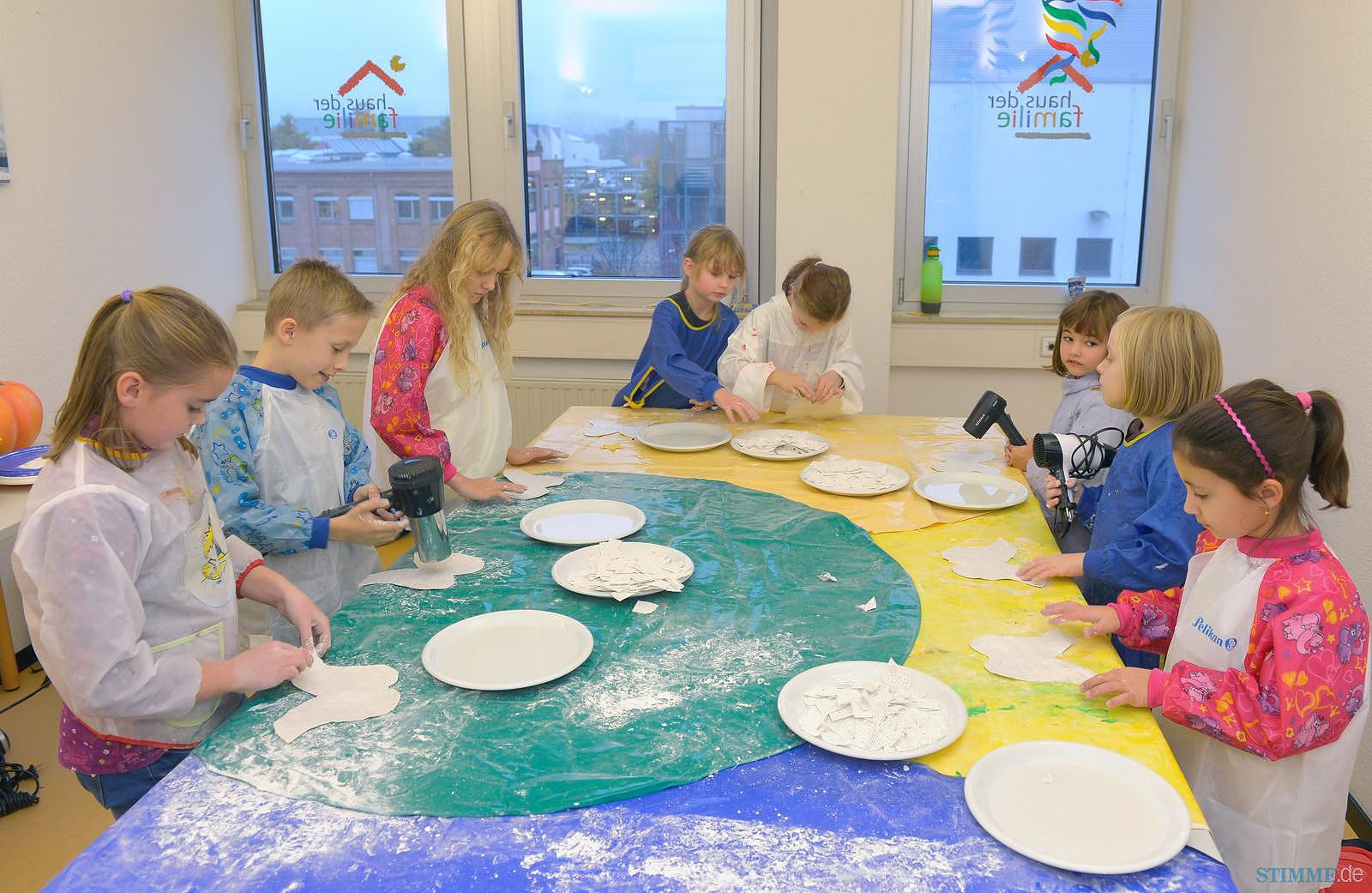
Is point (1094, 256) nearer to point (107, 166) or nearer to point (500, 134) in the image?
point (500, 134)

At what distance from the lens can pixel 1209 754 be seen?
141cm

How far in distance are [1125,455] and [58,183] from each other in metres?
3.31

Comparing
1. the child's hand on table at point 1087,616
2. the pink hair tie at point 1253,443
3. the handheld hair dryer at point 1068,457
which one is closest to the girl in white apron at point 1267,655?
the pink hair tie at point 1253,443

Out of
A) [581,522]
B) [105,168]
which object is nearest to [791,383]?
[581,522]

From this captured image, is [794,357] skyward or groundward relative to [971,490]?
skyward

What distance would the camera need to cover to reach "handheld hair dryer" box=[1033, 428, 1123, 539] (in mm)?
2059

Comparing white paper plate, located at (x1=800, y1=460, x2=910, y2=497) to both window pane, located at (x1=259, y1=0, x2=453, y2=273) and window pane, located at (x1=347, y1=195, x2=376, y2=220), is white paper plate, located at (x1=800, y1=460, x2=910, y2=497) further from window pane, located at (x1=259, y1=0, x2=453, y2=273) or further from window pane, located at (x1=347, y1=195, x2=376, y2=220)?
window pane, located at (x1=347, y1=195, x2=376, y2=220)

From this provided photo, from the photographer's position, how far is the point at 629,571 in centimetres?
168

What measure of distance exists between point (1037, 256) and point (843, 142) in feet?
3.40

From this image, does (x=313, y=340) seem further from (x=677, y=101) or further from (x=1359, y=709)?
(x=677, y=101)

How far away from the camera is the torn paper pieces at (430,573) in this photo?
169 cm

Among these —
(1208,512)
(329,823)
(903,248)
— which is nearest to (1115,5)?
(903,248)

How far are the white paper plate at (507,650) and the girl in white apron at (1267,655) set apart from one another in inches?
28.8

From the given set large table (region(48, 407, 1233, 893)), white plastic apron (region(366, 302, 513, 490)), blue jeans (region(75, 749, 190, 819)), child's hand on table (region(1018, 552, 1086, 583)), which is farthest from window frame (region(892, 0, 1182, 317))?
blue jeans (region(75, 749, 190, 819))
